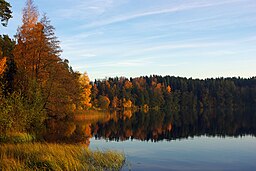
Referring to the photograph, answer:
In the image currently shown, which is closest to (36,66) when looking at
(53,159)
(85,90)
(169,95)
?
(53,159)

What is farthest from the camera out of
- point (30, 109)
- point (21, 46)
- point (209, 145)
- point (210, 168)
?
point (21, 46)

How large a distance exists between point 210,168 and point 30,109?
18.4 metres

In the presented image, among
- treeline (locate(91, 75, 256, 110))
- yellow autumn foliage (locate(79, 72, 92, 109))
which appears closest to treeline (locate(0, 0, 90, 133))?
yellow autumn foliage (locate(79, 72, 92, 109))

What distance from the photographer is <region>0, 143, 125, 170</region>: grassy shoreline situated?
16.7 meters

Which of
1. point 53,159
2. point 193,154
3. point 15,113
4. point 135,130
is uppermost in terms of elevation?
point 15,113

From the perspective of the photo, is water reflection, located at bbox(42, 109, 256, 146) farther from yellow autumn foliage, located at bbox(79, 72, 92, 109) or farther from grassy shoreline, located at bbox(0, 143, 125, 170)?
grassy shoreline, located at bbox(0, 143, 125, 170)

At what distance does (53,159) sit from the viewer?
17844 millimetres

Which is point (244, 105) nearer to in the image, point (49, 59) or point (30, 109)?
point (49, 59)

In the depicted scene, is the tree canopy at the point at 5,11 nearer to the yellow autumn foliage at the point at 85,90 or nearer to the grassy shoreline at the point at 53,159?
the grassy shoreline at the point at 53,159

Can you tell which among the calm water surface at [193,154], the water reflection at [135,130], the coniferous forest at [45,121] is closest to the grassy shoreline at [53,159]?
the coniferous forest at [45,121]

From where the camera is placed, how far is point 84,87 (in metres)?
89.2

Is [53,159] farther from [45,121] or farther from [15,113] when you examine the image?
[45,121]

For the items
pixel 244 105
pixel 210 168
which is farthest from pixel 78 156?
A: pixel 244 105

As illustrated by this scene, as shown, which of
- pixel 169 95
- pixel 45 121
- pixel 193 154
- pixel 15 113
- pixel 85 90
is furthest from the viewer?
pixel 169 95
